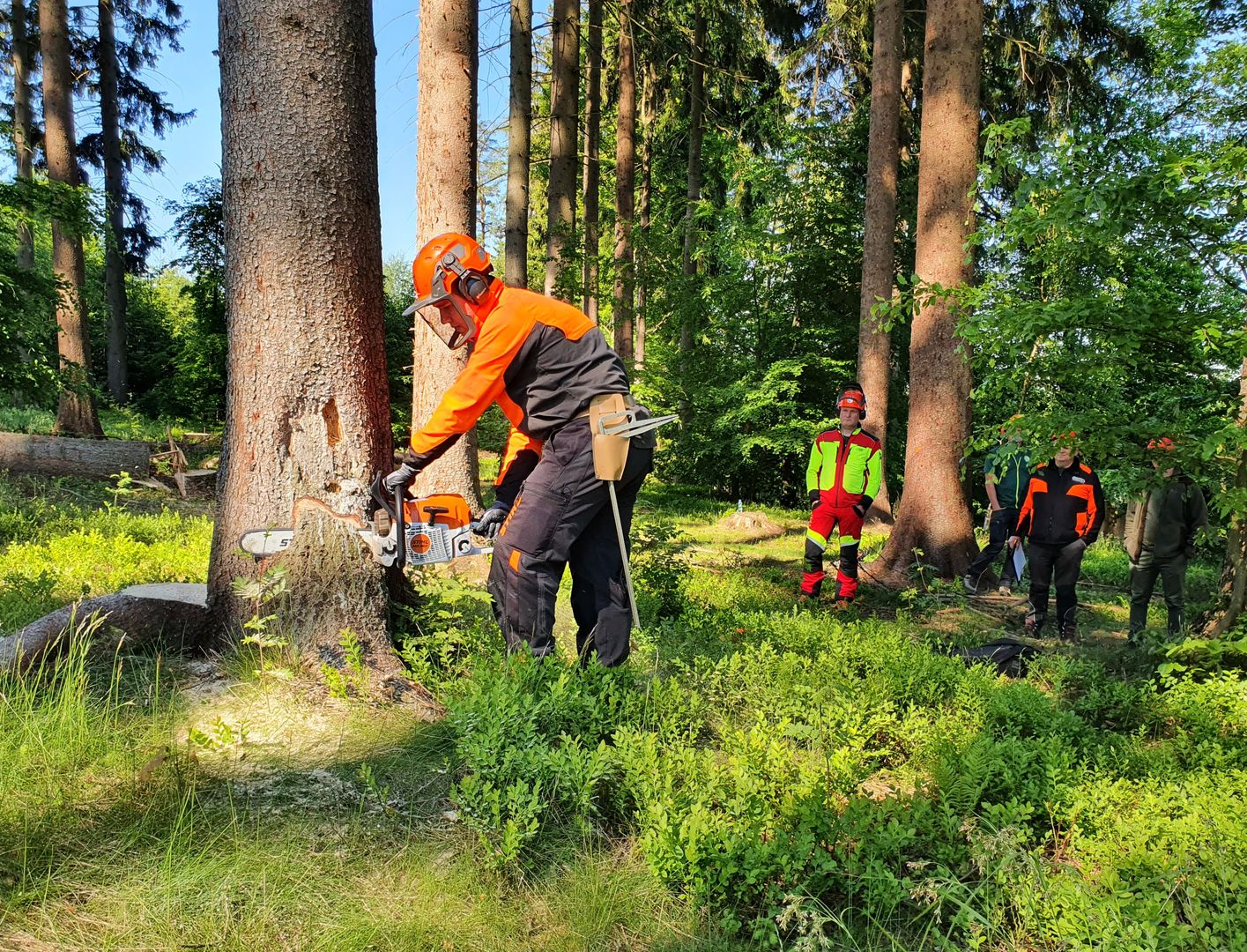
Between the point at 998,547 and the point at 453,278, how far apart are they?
21.5 feet

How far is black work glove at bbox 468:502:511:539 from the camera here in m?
4.00

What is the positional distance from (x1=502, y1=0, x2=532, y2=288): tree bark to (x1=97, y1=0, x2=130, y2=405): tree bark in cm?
1341

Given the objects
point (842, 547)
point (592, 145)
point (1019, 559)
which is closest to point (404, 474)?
point (842, 547)

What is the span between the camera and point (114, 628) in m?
3.36

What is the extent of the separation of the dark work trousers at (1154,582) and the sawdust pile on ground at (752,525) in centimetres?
554

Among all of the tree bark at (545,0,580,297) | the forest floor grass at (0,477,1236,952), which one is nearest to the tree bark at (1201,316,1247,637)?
the forest floor grass at (0,477,1236,952)

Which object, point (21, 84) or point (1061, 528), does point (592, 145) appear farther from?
point (1061, 528)

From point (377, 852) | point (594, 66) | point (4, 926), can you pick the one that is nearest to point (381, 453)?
point (377, 852)

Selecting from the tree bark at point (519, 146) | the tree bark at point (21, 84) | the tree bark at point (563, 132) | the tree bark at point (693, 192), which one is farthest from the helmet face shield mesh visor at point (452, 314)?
the tree bark at point (21, 84)

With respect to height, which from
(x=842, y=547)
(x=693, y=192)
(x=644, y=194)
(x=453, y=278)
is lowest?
(x=842, y=547)

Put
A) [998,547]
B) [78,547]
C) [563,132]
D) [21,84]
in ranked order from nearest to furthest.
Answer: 1. [78,547]
2. [998,547]
3. [563,132]
4. [21,84]

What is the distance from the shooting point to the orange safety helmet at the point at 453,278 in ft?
11.9

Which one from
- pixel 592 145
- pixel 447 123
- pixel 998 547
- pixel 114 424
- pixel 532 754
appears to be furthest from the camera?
pixel 592 145

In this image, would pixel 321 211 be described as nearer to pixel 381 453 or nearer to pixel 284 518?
pixel 381 453
